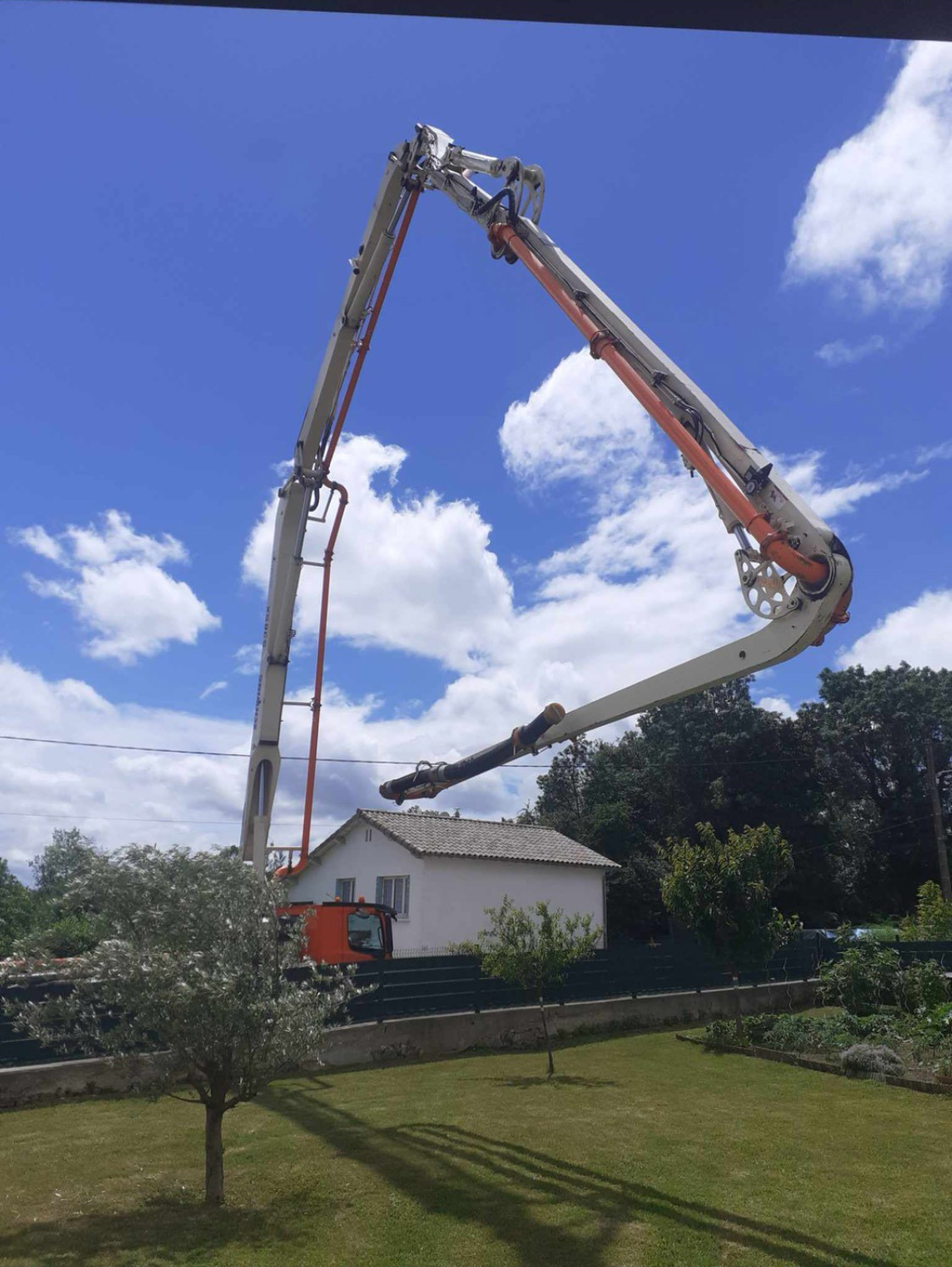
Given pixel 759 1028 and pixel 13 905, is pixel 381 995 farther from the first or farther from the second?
pixel 13 905

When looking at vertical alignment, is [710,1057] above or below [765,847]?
below

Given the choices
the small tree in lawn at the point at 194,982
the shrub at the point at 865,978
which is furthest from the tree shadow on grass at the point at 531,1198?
the shrub at the point at 865,978

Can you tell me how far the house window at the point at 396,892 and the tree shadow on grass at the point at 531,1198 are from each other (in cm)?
1658

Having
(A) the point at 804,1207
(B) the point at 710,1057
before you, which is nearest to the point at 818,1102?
(B) the point at 710,1057

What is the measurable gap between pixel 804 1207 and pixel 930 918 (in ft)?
86.5

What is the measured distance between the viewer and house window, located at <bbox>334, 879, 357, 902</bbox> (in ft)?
101

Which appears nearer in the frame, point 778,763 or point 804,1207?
point 804,1207

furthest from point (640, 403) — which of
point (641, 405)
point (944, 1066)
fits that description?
point (944, 1066)

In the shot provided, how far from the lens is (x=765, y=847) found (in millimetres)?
18094

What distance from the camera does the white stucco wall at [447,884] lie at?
27.2 metres

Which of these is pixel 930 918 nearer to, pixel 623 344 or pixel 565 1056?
pixel 565 1056

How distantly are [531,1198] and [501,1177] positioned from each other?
2.48ft

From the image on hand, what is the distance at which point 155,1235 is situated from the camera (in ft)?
24.0

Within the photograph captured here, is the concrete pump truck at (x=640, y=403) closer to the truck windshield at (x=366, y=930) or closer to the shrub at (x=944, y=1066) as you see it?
the truck windshield at (x=366, y=930)
